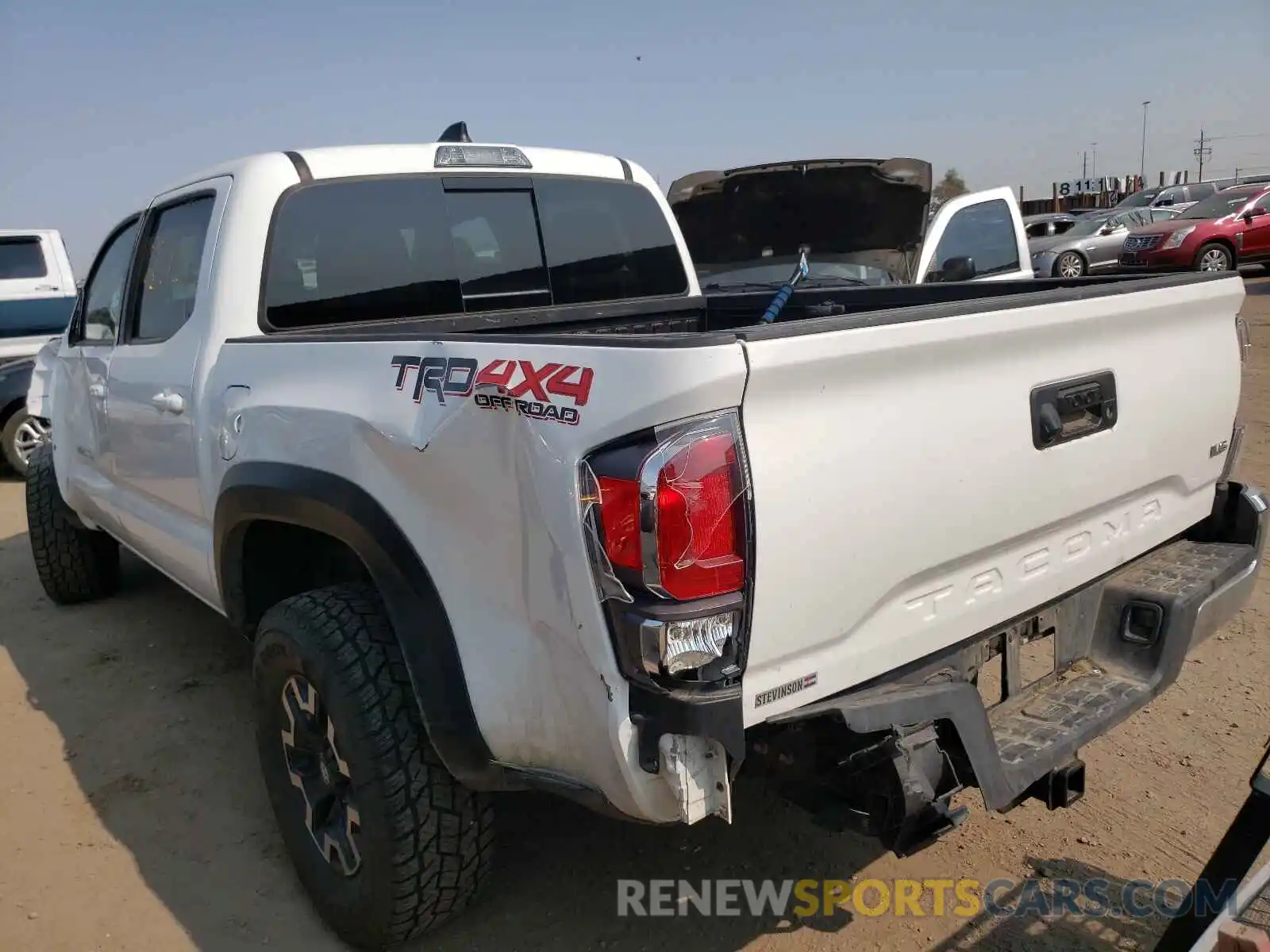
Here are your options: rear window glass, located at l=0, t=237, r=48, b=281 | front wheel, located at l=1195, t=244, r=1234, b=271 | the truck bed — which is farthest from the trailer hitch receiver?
front wheel, located at l=1195, t=244, r=1234, b=271

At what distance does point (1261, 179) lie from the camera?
75.5 ft

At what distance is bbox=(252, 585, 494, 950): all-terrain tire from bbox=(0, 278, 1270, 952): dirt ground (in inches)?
9.0

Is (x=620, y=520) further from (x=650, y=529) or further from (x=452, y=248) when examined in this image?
(x=452, y=248)

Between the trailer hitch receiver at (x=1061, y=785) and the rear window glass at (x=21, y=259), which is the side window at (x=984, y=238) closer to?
the trailer hitch receiver at (x=1061, y=785)

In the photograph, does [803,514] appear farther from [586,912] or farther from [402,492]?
[586,912]

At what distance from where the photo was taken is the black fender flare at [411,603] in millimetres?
2068

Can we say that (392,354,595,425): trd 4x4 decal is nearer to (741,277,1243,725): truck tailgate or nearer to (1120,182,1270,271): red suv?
(741,277,1243,725): truck tailgate

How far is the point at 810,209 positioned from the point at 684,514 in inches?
210

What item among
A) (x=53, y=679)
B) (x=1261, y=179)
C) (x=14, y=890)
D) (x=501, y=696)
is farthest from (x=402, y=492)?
(x=1261, y=179)

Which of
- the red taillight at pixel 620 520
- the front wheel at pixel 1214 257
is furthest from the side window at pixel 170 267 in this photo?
the front wheel at pixel 1214 257

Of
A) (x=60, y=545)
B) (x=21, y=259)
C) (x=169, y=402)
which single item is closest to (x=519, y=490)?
(x=169, y=402)

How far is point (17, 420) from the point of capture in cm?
870

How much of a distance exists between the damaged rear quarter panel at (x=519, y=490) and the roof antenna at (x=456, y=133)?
1668 mm

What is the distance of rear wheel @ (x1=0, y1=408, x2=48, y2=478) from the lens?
28.5 feet
